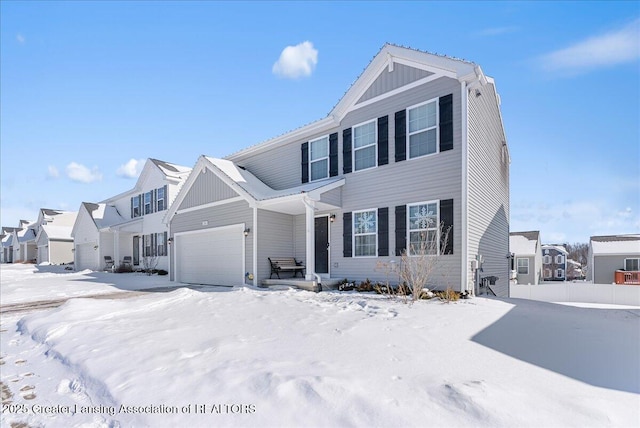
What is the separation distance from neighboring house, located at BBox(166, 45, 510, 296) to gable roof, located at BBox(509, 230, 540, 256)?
647 inches

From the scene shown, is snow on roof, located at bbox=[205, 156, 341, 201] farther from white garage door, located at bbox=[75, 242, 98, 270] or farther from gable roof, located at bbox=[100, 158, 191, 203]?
white garage door, located at bbox=[75, 242, 98, 270]

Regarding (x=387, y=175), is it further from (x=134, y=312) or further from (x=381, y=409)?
(x=381, y=409)

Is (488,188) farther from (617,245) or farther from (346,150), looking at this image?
(617,245)

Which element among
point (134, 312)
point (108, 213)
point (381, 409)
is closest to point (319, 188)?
point (134, 312)

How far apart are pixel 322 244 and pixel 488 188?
5.88 metres

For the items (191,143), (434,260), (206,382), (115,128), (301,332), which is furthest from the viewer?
(191,143)

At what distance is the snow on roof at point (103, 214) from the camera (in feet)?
75.4

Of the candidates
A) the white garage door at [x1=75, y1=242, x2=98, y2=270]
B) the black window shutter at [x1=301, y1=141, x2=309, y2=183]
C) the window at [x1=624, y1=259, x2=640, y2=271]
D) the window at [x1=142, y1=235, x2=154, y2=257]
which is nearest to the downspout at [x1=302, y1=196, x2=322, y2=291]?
the black window shutter at [x1=301, y1=141, x2=309, y2=183]

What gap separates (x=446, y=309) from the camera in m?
6.70

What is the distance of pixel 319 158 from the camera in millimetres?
12344

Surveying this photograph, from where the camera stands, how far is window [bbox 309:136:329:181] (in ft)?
39.8

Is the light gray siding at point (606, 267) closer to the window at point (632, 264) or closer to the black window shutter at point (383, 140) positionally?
the window at point (632, 264)

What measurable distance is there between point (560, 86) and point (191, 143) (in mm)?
16745

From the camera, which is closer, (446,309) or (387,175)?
(446,309)
